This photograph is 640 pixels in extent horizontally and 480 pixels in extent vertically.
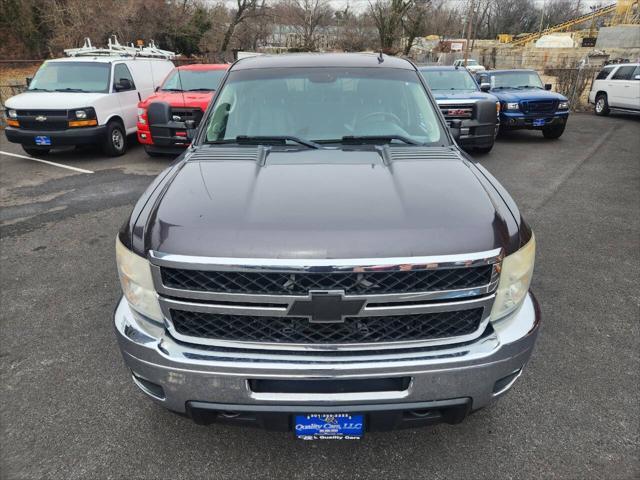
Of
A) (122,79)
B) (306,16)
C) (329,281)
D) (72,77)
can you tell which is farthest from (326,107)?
(306,16)

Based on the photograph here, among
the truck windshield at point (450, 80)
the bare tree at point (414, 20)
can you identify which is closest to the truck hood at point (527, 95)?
the truck windshield at point (450, 80)

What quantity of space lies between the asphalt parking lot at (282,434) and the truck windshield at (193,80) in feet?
16.7

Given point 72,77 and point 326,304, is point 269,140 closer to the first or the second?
point 326,304

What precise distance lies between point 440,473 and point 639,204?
20.2 feet

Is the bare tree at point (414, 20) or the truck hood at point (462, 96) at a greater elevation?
the bare tree at point (414, 20)

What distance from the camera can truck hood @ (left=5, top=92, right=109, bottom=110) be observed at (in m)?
8.77

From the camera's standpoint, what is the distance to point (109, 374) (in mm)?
2977

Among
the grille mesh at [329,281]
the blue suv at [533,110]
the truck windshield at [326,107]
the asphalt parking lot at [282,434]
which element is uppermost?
the truck windshield at [326,107]

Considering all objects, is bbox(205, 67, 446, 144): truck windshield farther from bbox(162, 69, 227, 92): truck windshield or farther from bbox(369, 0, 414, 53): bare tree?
bbox(369, 0, 414, 53): bare tree

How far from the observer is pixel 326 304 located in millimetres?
1807

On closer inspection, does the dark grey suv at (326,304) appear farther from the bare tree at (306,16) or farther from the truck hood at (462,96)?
the bare tree at (306,16)

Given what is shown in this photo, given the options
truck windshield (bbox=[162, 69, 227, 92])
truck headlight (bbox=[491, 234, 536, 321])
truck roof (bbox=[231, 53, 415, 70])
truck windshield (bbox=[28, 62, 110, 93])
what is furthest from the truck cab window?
truck headlight (bbox=[491, 234, 536, 321])

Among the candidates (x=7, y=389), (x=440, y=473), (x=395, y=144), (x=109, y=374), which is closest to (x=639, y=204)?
(x=395, y=144)

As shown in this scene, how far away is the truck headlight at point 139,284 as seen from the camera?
1963 millimetres
